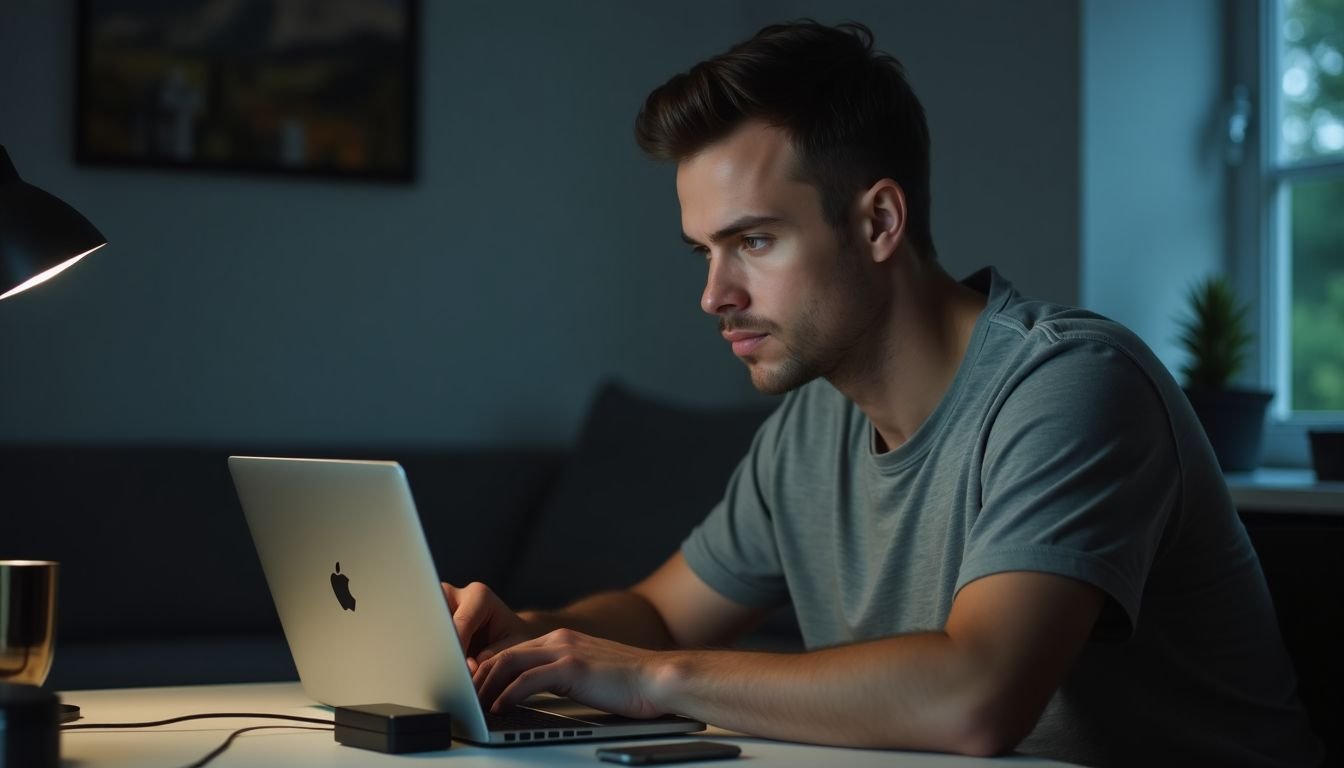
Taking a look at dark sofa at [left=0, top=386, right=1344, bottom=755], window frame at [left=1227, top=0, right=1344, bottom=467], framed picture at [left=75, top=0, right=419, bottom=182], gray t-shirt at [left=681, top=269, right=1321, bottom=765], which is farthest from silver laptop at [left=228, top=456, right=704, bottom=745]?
framed picture at [left=75, top=0, right=419, bottom=182]

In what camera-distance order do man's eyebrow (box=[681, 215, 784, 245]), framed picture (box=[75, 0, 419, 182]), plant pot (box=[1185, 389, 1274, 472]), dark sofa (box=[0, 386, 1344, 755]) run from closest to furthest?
man's eyebrow (box=[681, 215, 784, 245])
plant pot (box=[1185, 389, 1274, 472])
dark sofa (box=[0, 386, 1344, 755])
framed picture (box=[75, 0, 419, 182])

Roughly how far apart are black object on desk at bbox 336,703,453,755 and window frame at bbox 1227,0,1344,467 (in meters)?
2.17

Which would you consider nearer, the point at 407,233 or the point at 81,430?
the point at 81,430

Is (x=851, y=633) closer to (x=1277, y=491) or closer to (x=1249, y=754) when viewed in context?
(x=1249, y=754)

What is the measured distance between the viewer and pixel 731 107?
5.12ft

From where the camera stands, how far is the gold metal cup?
3.66ft

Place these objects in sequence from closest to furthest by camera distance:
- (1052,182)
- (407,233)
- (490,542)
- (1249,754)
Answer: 1. (1249,754)
2. (1052,182)
3. (490,542)
4. (407,233)

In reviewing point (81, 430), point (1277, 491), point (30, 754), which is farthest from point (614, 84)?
point (30, 754)

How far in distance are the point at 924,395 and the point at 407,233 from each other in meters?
2.17

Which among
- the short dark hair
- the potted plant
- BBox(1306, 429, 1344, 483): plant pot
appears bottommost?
BBox(1306, 429, 1344, 483): plant pot

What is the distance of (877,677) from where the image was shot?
3.67ft

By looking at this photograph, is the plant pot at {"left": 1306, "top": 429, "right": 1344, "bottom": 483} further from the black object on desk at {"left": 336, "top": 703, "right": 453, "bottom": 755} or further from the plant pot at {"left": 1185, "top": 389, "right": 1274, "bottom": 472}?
the black object on desk at {"left": 336, "top": 703, "right": 453, "bottom": 755}

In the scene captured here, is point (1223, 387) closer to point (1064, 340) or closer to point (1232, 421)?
point (1232, 421)

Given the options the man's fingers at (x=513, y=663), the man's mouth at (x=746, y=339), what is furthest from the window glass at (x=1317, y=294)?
the man's fingers at (x=513, y=663)
